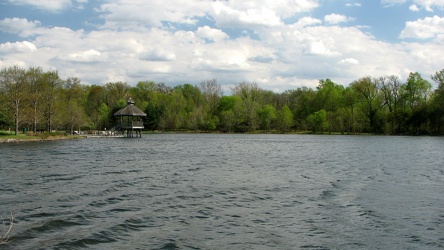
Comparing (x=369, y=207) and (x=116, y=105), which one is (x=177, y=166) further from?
(x=116, y=105)

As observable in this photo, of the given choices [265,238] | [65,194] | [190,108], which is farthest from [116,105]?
[265,238]

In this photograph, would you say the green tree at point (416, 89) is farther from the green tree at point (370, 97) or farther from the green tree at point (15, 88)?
the green tree at point (15, 88)

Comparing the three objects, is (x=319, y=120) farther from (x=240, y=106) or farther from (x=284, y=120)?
(x=240, y=106)

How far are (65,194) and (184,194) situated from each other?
4.71m

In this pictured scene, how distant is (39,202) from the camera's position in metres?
15.2

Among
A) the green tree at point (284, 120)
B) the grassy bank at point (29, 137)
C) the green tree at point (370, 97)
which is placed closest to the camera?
the grassy bank at point (29, 137)

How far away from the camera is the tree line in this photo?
6919 cm

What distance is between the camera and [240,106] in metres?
111

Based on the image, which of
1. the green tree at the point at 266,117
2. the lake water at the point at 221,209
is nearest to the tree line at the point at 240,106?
the green tree at the point at 266,117

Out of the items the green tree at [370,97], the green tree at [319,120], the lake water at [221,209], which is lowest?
the lake water at [221,209]

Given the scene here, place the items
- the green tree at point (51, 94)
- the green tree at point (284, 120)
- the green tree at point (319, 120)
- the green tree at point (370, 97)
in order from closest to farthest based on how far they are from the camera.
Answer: the green tree at point (51, 94), the green tree at point (370, 97), the green tree at point (319, 120), the green tree at point (284, 120)

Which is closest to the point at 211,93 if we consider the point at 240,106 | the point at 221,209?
the point at 240,106

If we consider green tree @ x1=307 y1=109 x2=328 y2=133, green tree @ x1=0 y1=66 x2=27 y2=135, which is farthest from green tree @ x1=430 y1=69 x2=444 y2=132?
green tree @ x1=0 y1=66 x2=27 y2=135

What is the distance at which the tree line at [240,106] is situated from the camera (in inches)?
2724
